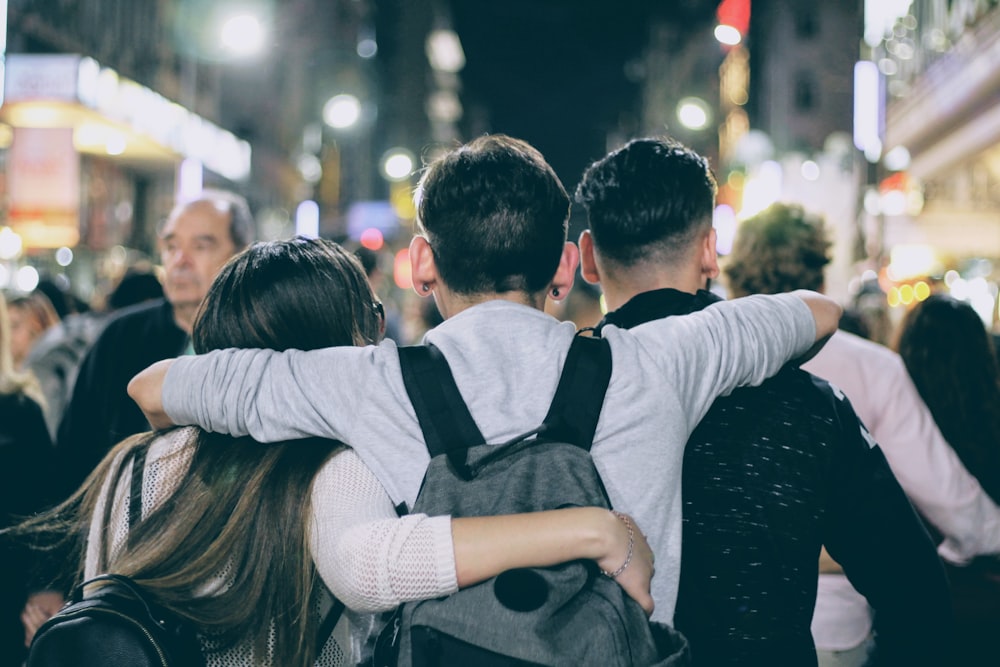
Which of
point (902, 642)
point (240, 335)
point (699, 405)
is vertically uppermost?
point (240, 335)

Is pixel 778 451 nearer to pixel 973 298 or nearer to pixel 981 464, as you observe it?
pixel 981 464

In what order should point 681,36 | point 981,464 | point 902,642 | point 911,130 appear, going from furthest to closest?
point 681,36, point 911,130, point 981,464, point 902,642

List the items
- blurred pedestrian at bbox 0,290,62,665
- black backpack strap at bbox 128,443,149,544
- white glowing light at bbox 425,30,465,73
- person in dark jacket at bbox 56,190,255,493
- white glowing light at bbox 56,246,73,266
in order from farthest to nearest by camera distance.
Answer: white glowing light at bbox 425,30,465,73, white glowing light at bbox 56,246,73,266, person in dark jacket at bbox 56,190,255,493, blurred pedestrian at bbox 0,290,62,665, black backpack strap at bbox 128,443,149,544

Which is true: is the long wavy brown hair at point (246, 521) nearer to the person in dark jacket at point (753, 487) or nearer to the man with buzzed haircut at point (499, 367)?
the man with buzzed haircut at point (499, 367)

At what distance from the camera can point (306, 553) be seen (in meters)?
2.26

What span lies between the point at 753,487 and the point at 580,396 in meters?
0.71

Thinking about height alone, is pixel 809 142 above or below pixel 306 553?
above

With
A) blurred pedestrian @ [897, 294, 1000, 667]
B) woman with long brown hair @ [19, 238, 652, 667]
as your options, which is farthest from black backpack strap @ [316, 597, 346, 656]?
blurred pedestrian @ [897, 294, 1000, 667]

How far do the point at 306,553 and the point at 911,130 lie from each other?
80.4 ft

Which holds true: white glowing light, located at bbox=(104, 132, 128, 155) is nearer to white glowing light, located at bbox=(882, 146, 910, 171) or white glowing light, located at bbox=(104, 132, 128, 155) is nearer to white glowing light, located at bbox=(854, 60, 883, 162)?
white glowing light, located at bbox=(882, 146, 910, 171)

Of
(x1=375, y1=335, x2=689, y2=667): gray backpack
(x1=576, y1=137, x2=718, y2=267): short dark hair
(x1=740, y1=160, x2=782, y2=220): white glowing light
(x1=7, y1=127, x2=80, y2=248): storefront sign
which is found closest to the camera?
(x1=375, y1=335, x2=689, y2=667): gray backpack

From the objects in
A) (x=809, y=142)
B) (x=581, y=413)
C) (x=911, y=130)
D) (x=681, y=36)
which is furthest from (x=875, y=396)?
(x=681, y=36)

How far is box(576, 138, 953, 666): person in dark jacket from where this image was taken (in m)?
2.53

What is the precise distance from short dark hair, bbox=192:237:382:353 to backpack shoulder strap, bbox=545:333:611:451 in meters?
0.74
